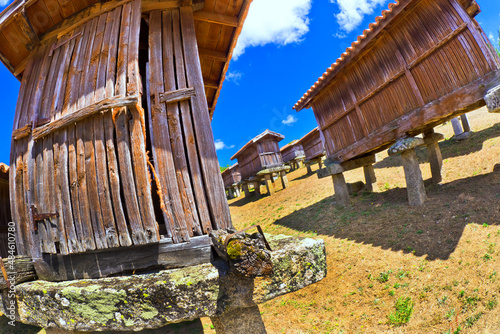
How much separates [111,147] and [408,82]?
24.6ft

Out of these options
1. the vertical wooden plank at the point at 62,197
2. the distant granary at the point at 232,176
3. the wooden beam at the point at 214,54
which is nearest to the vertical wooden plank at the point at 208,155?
the vertical wooden plank at the point at 62,197

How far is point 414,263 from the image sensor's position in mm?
5449

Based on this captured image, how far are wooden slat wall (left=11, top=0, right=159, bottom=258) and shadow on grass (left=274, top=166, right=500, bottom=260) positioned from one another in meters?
6.07

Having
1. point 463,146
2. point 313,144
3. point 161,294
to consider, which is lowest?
point 161,294

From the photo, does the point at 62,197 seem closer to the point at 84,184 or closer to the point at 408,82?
the point at 84,184

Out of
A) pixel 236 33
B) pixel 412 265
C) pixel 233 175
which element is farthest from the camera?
pixel 233 175

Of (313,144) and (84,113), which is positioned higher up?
(313,144)

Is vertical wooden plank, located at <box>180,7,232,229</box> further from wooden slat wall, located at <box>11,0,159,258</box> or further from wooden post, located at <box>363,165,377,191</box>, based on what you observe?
wooden post, located at <box>363,165,377,191</box>

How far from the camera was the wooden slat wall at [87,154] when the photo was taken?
2.74 metres

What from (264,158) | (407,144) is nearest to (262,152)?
(264,158)

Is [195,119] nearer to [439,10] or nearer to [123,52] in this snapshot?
[123,52]

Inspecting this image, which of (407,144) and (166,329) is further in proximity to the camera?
(407,144)

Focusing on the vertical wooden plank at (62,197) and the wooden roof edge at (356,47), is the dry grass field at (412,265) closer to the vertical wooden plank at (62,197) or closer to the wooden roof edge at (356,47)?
the vertical wooden plank at (62,197)

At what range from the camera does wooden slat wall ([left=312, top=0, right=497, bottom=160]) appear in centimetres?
578
